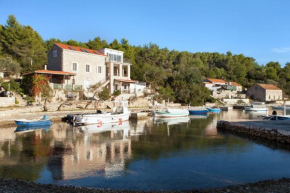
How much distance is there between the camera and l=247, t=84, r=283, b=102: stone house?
77938 millimetres

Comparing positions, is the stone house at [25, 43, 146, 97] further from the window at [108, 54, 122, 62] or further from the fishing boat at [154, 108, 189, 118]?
the fishing boat at [154, 108, 189, 118]

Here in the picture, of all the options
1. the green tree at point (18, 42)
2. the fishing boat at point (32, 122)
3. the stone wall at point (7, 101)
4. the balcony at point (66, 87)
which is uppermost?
the green tree at point (18, 42)

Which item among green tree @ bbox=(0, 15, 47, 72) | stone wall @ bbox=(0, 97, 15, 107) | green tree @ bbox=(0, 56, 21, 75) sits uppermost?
green tree @ bbox=(0, 15, 47, 72)

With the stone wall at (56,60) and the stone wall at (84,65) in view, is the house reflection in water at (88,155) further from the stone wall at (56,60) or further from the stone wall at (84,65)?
the stone wall at (56,60)

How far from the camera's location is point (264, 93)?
77.6 m

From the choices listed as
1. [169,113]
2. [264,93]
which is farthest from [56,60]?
[264,93]

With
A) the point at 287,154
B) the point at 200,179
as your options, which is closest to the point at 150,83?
the point at 287,154

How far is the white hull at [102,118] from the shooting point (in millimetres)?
28812

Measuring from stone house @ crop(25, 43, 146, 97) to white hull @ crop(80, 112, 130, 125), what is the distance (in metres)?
11.3

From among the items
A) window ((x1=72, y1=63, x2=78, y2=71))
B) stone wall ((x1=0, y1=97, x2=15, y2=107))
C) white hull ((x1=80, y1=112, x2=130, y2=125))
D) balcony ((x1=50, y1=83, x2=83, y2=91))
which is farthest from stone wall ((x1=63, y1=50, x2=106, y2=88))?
white hull ((x1=80, y1=112, x2=130, y2=125))

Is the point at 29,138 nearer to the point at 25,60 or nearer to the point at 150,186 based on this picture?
the point at 150,186

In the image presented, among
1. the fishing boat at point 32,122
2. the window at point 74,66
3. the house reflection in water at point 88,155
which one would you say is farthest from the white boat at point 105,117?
the window at point 74,66

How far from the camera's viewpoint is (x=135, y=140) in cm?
2025

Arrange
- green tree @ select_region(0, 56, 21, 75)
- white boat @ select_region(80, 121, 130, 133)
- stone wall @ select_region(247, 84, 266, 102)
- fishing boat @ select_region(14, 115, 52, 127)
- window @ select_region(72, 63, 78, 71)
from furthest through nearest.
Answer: stone wall @ select_region(247, 84, 266, 102), window @ select_region(72, 63, 78, 71), green tree @ select_region(0, 56, 21, 75), white boat @ select_region(80, 121, 130, 133), fishing boat @ select_region(14, 115, 52, 127)
